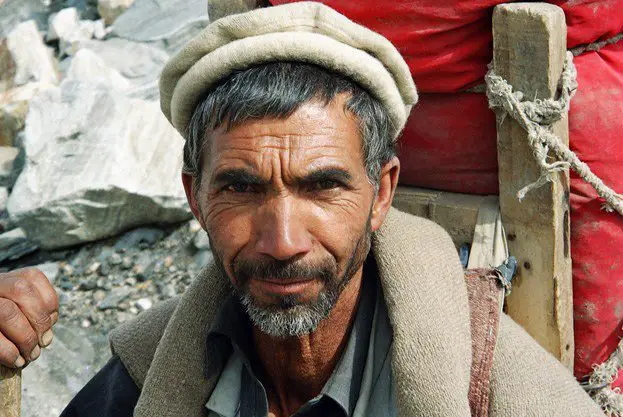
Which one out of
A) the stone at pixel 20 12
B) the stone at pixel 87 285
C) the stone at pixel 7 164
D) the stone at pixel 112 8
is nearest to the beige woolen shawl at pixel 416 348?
the stone at pixel 87 285

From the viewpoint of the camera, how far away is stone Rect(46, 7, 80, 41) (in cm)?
841

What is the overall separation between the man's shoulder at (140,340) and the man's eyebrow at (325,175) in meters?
0.79

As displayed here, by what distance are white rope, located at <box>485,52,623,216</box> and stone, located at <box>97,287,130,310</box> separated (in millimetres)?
3417

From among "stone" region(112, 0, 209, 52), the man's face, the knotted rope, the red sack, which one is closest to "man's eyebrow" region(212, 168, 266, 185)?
the man's face

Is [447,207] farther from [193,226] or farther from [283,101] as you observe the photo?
[193,226]

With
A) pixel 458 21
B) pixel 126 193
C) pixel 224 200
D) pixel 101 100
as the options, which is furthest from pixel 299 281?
pixel 101 100

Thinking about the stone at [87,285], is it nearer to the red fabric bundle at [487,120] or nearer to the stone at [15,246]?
the stone at [15,246]

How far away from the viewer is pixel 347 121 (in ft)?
7.67

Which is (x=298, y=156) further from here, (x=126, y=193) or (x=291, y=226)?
(x=126, y=193)

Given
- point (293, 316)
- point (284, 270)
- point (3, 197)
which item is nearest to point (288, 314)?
point (293, 316)

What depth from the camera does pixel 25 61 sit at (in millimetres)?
7938

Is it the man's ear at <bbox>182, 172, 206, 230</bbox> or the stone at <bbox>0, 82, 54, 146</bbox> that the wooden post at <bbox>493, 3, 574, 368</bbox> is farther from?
the stone at <bbox>0, 82, 54, 146</bbox>

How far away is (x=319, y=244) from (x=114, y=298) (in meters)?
3.35

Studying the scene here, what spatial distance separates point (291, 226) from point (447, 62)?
2.25ft
